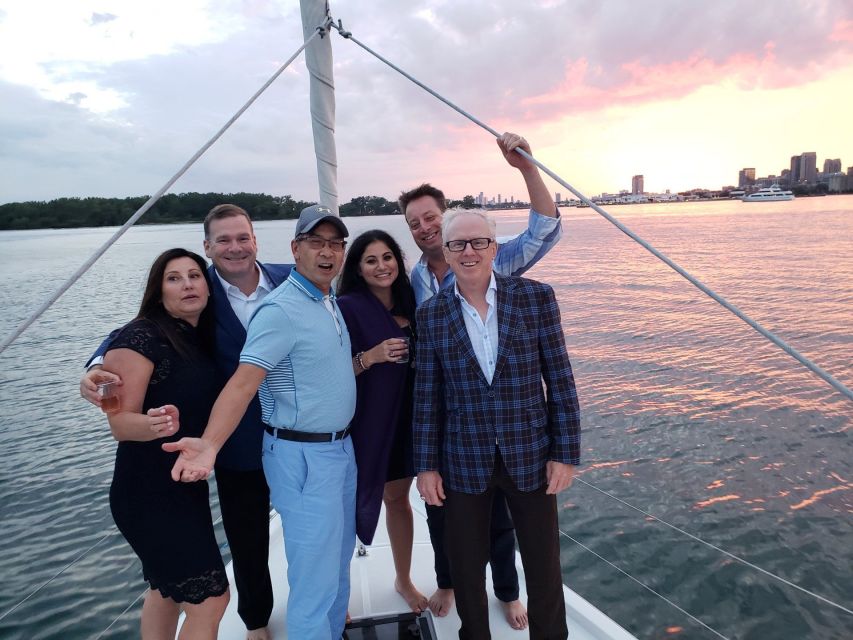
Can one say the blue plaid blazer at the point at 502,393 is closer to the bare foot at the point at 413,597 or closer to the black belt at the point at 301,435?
the black belt at the point at 301,435

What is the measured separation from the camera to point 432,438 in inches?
77.3

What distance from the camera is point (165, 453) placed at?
175cm

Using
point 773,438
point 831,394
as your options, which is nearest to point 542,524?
point 773,438

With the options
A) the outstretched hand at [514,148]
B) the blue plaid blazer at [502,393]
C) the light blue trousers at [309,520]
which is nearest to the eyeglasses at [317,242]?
the blue plaid blazer at [502,393]

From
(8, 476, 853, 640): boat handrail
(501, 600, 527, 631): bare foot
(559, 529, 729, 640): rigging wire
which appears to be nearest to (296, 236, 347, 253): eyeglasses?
(501, 600, 527, 631): bare foot

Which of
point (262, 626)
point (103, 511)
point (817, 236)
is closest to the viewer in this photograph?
point (262, 626)

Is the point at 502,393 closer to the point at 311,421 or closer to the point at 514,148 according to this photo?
Result: the point at 311,421

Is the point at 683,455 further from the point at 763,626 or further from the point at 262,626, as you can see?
the point at 262,626

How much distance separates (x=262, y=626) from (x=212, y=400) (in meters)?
1.27

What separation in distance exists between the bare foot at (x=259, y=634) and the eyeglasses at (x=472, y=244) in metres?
1.99

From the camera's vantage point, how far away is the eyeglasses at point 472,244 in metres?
1.86

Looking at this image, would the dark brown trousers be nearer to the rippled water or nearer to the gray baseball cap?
the gray baseball cap

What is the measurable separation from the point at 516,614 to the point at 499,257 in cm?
169

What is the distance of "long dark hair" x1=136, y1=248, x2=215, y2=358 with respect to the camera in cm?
185
